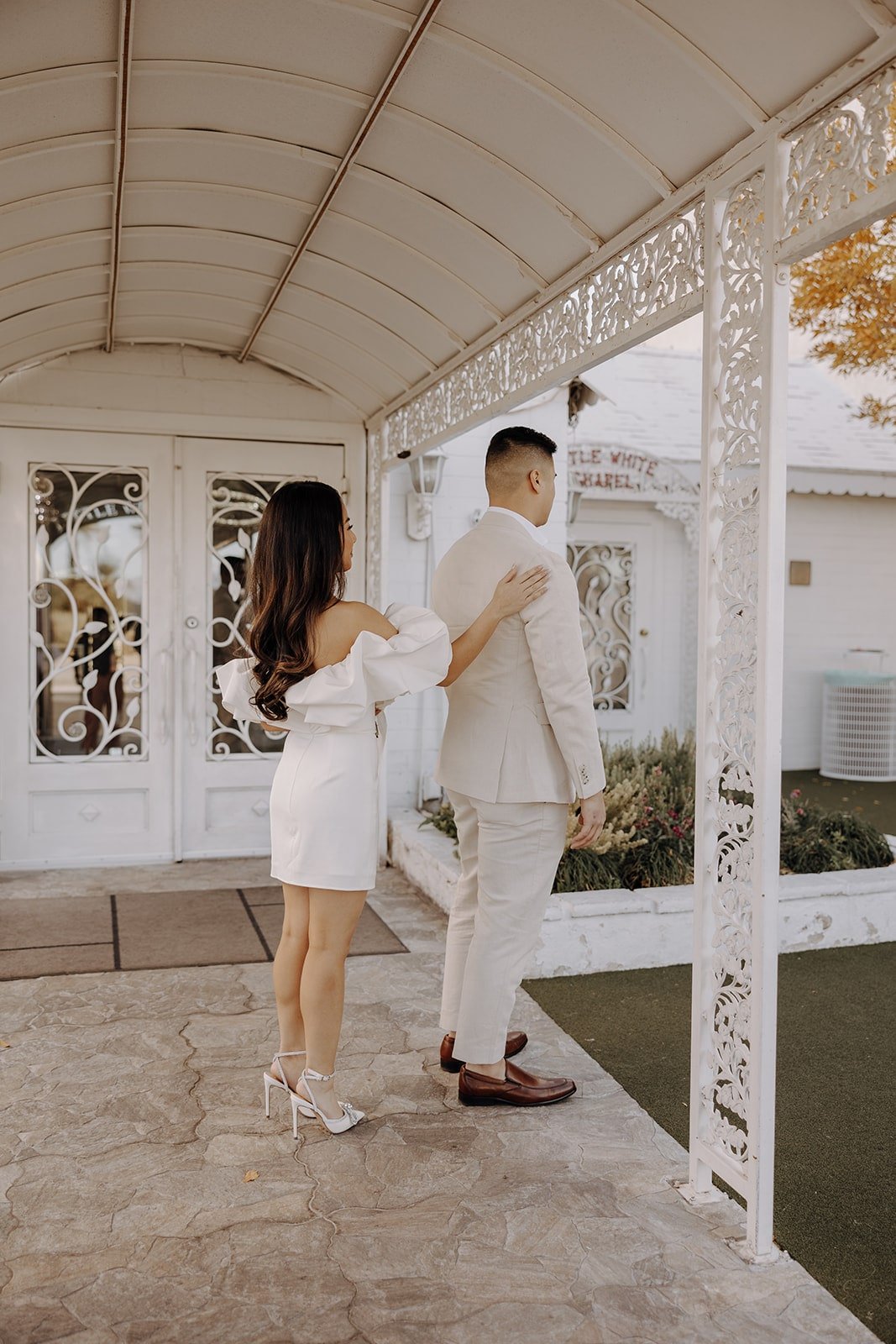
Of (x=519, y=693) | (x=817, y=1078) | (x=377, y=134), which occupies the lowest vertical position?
(x=817, y=1078)

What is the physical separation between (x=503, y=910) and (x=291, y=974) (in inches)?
26.7

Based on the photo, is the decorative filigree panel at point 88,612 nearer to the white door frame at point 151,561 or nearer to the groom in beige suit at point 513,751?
the white door frame at point 151,561

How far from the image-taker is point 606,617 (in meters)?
10.2

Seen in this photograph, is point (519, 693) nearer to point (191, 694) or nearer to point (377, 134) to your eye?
point (377, 134)

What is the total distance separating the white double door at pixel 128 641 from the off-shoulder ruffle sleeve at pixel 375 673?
3847mm

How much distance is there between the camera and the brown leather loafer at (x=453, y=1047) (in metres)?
3.74

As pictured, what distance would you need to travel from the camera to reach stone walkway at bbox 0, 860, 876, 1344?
2.42m

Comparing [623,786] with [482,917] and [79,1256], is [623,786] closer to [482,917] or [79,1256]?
[482,917]

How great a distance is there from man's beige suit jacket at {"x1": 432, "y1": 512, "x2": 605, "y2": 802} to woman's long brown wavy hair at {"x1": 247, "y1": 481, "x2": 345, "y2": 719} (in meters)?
0.56

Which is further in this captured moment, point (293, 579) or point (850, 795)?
point (850, 795)

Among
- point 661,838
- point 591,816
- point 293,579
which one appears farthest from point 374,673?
point 661,838

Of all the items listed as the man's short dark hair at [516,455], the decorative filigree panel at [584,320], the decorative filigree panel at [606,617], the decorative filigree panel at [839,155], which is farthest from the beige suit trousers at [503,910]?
the decorative filigree panel at [606,617]

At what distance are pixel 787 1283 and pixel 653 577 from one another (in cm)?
837

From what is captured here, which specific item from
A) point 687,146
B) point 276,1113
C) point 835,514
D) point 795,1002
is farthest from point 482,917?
point 835,514
